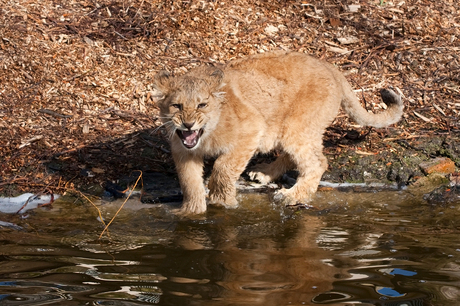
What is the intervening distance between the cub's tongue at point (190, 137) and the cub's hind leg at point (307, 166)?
1586 mm

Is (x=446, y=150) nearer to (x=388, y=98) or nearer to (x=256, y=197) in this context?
(x=388, y=98)

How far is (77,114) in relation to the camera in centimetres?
882

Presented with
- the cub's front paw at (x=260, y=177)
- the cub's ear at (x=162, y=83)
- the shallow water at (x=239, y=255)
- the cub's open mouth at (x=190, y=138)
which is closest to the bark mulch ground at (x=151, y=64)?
the cub's front paw at (x=260, y=177)

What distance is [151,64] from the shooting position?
984 cm

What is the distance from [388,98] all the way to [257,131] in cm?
206

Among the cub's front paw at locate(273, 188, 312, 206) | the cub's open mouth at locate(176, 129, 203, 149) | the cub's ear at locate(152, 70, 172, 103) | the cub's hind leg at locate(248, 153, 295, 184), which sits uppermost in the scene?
the cub's ear at locate(152, 70, 172, 103)

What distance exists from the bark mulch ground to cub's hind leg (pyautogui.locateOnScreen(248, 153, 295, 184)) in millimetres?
767

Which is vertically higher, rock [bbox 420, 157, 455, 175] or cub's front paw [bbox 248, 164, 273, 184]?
rock [bbox 420, 157, 455, 175]

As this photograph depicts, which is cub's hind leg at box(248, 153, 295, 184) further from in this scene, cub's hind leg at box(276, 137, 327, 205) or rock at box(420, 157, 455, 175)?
rock at box(420, 157, 455, 175)

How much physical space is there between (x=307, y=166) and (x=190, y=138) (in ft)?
6.14

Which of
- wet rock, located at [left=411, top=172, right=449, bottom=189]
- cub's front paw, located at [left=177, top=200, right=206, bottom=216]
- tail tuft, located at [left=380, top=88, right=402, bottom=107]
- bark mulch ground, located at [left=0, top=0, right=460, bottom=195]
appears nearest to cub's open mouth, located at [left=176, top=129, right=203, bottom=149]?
cub's front paw, located at [left=177, top=200, right=206, bottom=216]

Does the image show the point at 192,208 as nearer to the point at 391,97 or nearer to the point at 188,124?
the point at 188,124

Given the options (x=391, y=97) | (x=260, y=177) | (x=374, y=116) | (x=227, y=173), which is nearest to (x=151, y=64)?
(x=260, y=177)

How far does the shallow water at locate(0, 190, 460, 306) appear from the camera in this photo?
4.30m
